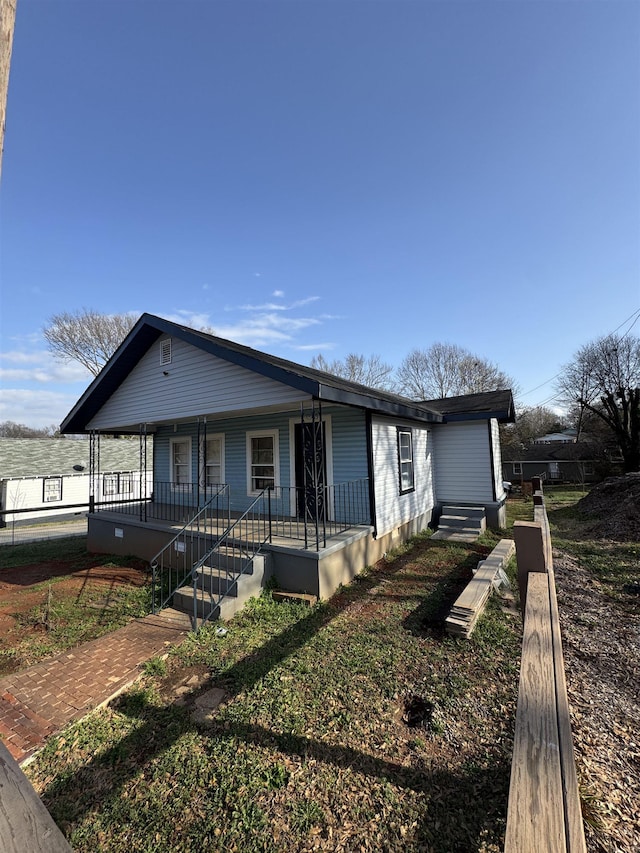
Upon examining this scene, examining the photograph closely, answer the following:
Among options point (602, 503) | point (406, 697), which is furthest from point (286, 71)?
point (602, 503)

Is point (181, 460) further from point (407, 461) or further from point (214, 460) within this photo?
point (407, 461)

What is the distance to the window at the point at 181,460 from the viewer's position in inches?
444

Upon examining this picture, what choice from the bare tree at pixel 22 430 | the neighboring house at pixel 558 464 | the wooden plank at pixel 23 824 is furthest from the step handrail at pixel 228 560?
the bare tree at pixel 22 430

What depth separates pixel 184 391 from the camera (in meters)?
8.51

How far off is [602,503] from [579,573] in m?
8.31

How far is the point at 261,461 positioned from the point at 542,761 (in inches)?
333

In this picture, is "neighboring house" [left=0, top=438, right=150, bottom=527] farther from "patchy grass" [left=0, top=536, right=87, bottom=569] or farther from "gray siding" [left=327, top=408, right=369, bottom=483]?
"gray siding" [left=327, top=408, right=369, bottom=483]

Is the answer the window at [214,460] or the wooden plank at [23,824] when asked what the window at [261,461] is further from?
the wooden plank at [23,824]

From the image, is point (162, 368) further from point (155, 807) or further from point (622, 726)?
point (622, 726)

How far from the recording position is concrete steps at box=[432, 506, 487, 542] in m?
9.49

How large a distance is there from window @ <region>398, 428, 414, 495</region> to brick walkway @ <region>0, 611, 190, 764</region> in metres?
5.88

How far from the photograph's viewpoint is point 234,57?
815 cm

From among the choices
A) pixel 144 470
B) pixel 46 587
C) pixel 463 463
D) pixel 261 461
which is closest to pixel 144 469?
pixel 144 470

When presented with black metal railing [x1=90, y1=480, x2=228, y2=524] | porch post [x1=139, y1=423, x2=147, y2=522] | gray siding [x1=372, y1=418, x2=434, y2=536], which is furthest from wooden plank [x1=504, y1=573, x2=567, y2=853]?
porch post [x1=139, y1=423, x2=147, y2=522]
